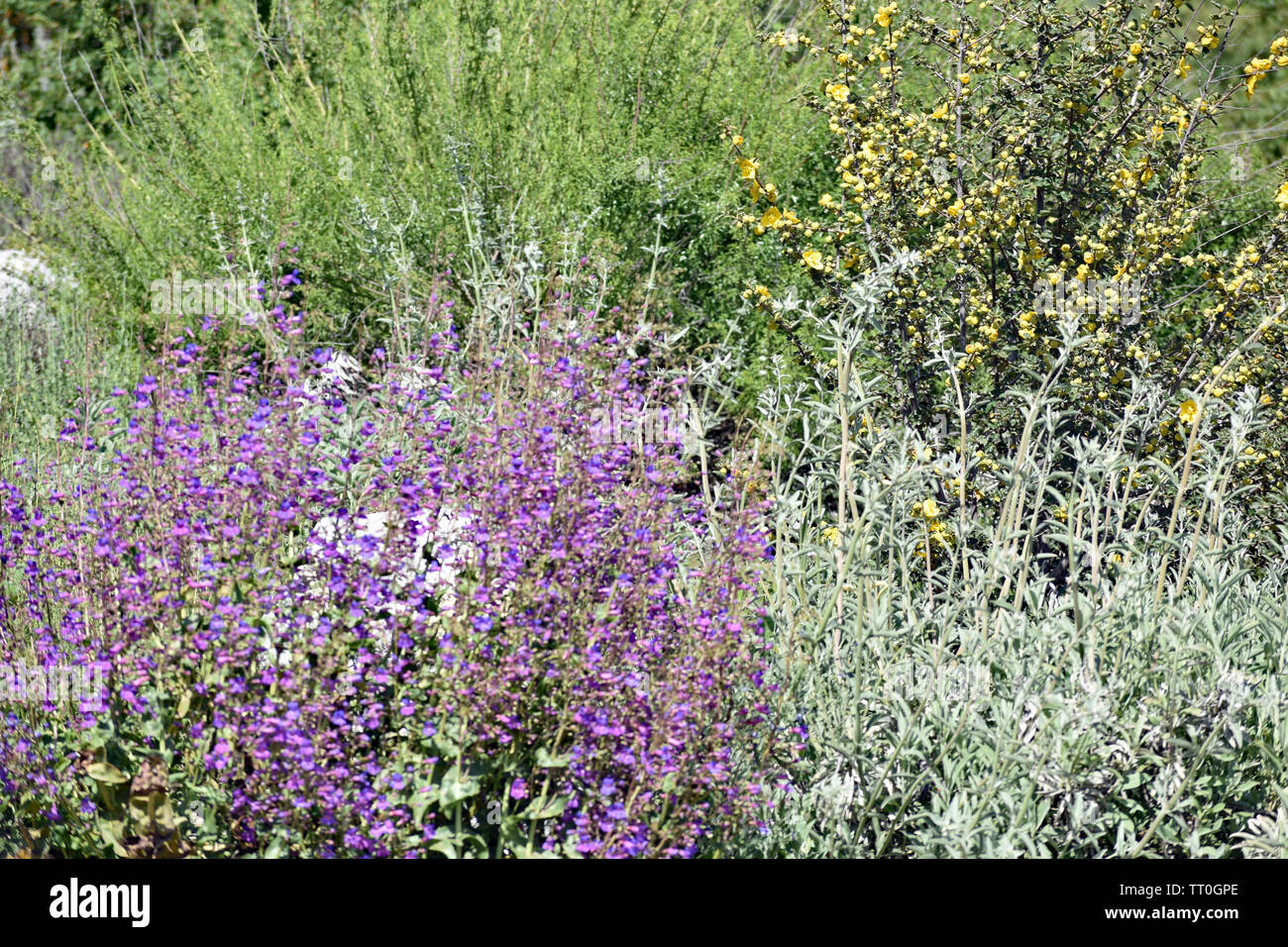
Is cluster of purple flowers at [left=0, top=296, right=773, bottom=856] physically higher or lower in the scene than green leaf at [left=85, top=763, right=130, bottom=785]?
higher

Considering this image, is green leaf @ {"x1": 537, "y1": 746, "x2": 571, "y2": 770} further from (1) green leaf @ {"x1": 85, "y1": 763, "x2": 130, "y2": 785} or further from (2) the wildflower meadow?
(1) green leaf @ {"x1": 85, "y1": 763, "x2": 130, "y2": 785}

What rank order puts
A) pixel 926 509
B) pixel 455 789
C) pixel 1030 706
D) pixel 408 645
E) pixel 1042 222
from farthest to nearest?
pixel 1042 222
pixel 926 509
pixel 1030 706
pixel 408 645
pixel 455 789

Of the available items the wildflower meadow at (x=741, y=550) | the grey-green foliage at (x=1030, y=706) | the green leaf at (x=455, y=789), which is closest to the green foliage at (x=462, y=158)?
the wildflower meadow at (x=741, y=550)

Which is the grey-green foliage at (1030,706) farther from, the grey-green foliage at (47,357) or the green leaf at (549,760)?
the grey-green foliage at (47,357)

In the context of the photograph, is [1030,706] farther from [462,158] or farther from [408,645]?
[462,158]

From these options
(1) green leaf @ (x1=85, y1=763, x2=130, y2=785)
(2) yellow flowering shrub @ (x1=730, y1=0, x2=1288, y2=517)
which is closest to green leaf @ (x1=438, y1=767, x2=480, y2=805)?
(1) green leaf @ (x1=85, y1=763, x2=130, y2=785)

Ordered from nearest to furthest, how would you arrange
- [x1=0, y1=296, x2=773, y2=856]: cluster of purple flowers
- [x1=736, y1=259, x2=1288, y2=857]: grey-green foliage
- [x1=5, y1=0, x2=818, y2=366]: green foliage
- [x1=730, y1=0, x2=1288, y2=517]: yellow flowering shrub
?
1. [x1=0, y1=296, x2=773, y2=856]: cluster of purple flowers
2. [x1=736, y1=259, x2=1288, y2=857]: grey-green foliage
3. [x1=730, y1=0, x2=1288, y2=517]: yellow flowering shrub
4. [x1=5, y1=0, x2=818, y2=366]: green foliage

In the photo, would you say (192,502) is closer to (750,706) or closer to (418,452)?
(418,452)

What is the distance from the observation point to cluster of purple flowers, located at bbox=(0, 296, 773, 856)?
79.0 inches

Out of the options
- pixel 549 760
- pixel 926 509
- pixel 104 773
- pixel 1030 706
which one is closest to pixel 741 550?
pixel 549 760

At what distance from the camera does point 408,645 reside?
84.3 inches

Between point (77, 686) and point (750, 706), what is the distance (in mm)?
1186

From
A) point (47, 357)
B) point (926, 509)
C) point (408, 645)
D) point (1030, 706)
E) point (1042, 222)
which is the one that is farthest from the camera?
point (47, 357)

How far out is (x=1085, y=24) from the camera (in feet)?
11.1
